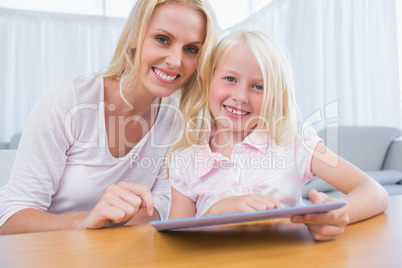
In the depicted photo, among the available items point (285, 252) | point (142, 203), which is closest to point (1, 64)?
point (142, 203)

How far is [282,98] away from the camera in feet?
4.49

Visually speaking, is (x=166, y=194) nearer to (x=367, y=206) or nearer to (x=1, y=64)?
(x=367, y=206)

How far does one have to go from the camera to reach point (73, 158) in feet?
4.34

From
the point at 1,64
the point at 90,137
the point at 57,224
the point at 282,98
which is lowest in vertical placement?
the point at 57,224

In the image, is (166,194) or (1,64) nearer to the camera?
(166,194)

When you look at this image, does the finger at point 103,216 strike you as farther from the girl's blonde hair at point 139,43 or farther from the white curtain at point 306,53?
the white curtain at point 306,53

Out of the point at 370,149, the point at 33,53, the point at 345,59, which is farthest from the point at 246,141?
the point at 33,53

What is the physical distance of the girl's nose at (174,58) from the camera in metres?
1.26

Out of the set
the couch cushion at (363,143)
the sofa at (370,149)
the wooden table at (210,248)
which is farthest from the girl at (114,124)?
the couch cushion at (363,143)

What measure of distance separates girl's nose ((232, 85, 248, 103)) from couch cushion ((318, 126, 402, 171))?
2222mm

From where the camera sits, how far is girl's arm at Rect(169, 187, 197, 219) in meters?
1.23

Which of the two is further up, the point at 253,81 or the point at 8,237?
the point at 253,81

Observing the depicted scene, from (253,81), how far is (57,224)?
0.73 meters

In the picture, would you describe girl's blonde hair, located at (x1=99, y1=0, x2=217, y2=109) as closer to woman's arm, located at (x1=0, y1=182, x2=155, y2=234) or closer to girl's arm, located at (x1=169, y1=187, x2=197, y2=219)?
girl's arm, located at (x1=169, y1=187, x2=197, y2=219)
